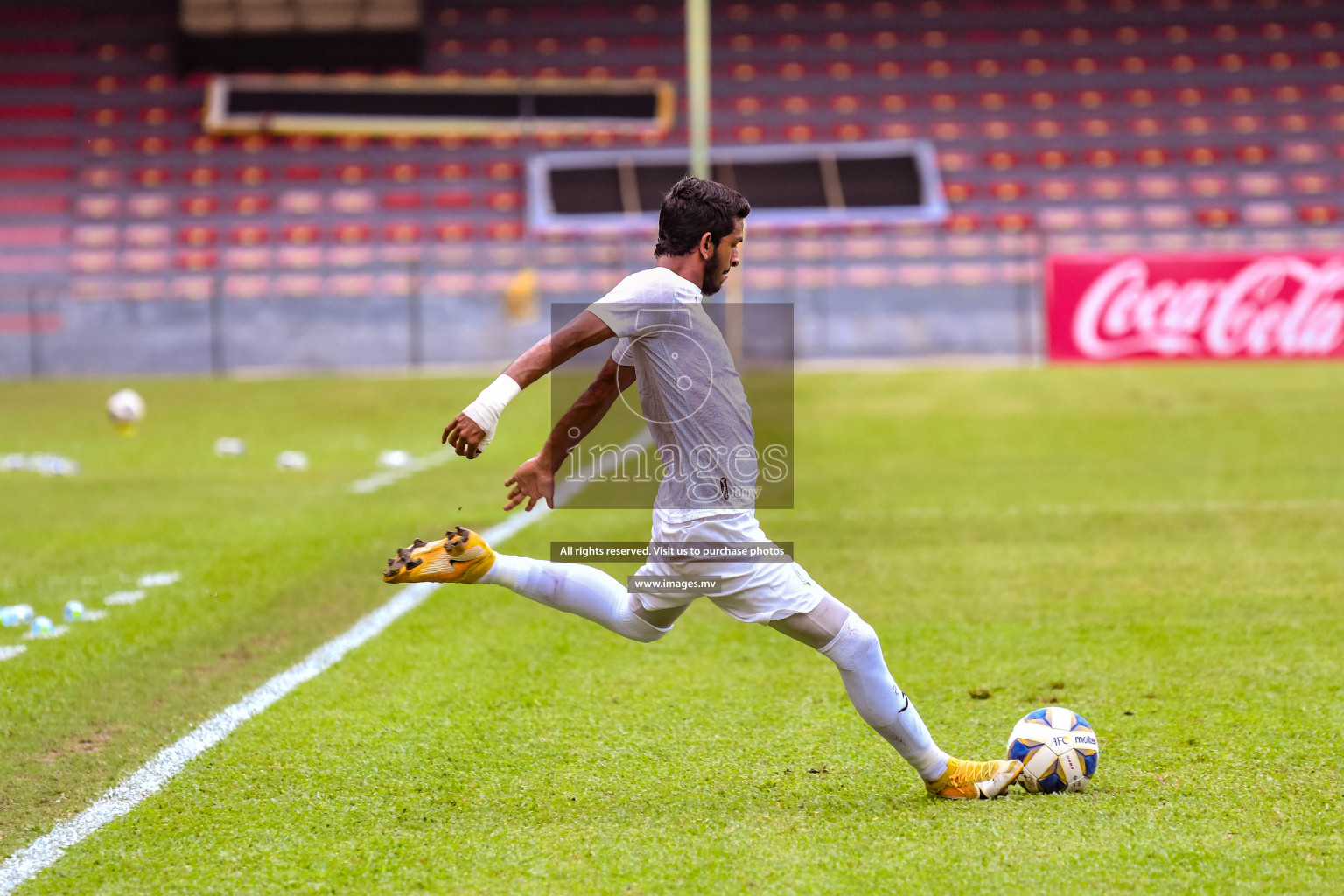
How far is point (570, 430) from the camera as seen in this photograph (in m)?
4.02

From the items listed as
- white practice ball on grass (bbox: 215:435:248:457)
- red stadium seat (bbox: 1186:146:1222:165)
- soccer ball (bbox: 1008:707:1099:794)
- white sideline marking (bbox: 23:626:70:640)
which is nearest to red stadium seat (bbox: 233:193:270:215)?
white practice ball on grass (bbox: 215:435:248:457)

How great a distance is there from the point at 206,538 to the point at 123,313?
1368 centimetres

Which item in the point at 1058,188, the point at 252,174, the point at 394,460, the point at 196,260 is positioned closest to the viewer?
the point at 394,460

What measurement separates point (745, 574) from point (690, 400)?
0.47m

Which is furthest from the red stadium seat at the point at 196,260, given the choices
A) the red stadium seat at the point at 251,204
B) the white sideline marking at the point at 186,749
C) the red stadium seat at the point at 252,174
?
the white sideline marking at the point at 186,749

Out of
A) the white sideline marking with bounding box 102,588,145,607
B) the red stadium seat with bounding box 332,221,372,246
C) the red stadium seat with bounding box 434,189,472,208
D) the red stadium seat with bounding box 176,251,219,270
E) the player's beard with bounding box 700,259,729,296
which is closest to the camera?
the player's beard with bounding box 700,259,729,296

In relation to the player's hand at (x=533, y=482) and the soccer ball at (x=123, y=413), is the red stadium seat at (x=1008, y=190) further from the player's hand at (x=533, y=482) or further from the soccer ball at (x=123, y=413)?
the player's hand at (x=533, y=482)

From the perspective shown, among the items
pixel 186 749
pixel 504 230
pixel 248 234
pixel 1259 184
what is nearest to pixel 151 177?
pixel 248 234

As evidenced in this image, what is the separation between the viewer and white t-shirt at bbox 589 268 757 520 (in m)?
3.74

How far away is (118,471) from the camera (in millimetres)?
12422

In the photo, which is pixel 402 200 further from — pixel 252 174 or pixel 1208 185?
pixel 1208 185

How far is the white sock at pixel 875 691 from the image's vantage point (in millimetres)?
3789

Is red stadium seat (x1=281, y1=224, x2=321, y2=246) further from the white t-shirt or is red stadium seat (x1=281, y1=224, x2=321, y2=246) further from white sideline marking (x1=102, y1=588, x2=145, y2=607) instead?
the white t-shirt

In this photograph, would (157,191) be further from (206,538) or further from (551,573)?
(551,573)
